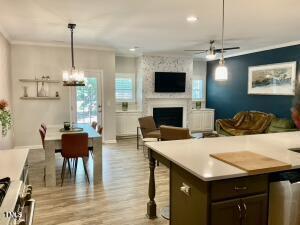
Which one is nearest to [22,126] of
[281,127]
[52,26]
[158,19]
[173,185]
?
[52,26]

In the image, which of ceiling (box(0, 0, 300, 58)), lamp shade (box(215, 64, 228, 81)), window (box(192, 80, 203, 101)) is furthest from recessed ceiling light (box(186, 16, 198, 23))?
window (box(192, 80, 203, 101))

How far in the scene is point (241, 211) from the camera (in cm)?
182

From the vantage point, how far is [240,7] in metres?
3.38

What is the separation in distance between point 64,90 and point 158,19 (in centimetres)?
351

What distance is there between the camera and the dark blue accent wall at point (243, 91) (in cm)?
603

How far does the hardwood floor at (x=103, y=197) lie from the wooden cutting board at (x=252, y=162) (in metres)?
1.23

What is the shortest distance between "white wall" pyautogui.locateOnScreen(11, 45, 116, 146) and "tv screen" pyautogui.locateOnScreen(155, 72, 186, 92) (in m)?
1.95

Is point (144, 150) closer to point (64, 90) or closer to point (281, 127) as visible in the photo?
point (64, 90)

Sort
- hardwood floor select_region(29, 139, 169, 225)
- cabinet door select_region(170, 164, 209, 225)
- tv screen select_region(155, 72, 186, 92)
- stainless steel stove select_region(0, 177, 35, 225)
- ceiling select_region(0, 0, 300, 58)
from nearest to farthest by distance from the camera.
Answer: stainless steel stove select_region(0, 177, 35, 225) < cabinet door select_region(170, 164, 209, 225) < hardwood floor select_region(29, 139, 169, 225) < ceiling select_region(0, 0, 300, 58) < tv screen select_region(155, 72, 186, 92)

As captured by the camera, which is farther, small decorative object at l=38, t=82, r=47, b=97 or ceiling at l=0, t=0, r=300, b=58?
small decorative object at l=38, t=82, r=47, b=97

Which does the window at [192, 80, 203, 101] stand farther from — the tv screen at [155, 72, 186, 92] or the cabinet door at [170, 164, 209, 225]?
the cabinet door at [170, 164, 209, 225]

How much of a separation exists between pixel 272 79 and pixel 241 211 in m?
5.45

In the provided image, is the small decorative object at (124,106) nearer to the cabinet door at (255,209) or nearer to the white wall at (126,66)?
the white wall at (126,66)

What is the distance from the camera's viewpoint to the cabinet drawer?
1.73m
